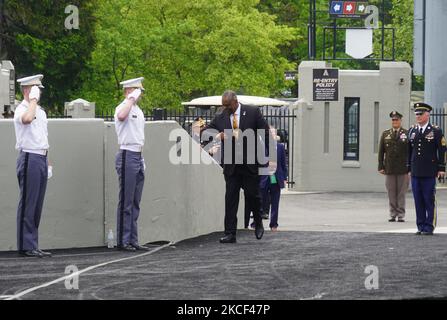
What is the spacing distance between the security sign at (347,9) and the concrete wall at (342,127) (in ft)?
7.39

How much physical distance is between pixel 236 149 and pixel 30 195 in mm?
2570

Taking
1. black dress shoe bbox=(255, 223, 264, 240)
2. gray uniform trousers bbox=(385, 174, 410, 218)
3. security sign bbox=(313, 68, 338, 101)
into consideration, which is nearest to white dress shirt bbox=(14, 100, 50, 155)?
black dress shoe bbox=(255, 223, 264, 240)

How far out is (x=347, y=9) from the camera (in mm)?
31031

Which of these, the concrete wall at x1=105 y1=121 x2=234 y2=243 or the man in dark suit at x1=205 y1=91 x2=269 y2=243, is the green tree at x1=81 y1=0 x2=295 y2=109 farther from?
the man in dark suit at x1=205 y1=91 x2=269 y2=243

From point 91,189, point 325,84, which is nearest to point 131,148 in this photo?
point 91,189

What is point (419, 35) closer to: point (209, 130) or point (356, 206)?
point (356, 206)

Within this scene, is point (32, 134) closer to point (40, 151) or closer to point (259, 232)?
point (40, 151)

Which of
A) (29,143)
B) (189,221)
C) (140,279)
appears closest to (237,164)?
(189,221)

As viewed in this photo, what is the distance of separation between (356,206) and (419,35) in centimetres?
1728

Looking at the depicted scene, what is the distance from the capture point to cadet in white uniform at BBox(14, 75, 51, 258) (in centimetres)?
1255

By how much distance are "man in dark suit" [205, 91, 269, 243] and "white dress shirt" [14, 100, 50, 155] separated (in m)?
2.32

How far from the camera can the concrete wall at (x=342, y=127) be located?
1141 inches
